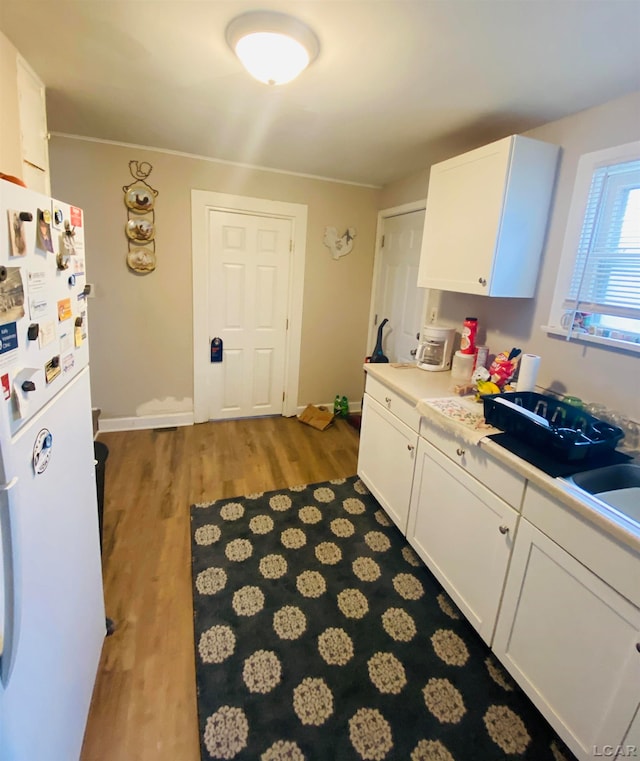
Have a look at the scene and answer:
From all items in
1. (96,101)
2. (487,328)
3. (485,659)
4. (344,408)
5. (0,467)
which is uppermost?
(96,101)

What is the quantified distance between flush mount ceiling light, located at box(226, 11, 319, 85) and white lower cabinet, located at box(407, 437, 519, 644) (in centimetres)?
168

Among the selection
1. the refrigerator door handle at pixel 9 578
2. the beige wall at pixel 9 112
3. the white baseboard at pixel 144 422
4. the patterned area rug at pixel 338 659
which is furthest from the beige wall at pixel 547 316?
the white baseboard at pixel 144 422

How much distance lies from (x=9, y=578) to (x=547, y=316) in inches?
86.9

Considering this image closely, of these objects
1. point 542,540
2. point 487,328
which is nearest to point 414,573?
point 542,540

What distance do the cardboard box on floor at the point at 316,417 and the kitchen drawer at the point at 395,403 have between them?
1.20 metres

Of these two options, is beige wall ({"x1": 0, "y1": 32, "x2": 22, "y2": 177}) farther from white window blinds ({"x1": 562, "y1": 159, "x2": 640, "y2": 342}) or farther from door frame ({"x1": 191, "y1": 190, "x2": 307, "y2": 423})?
white window blinds ({"x1": 562, "y1": 159, "x2": 640, "y2": 342})

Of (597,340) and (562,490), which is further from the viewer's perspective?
(597,340)

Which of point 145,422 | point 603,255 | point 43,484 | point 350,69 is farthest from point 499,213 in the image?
point 145,422

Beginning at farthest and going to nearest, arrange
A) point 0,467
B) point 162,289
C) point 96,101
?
1. point 162,289
2. point 96,101
3. point 0,467

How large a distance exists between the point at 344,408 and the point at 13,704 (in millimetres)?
3258

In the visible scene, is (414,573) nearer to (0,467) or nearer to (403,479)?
(403,479)

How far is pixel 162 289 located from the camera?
313cm

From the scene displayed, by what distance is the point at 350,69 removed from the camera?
1.55 meters

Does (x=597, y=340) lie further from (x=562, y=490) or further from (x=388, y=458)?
(x=388, y=458)
